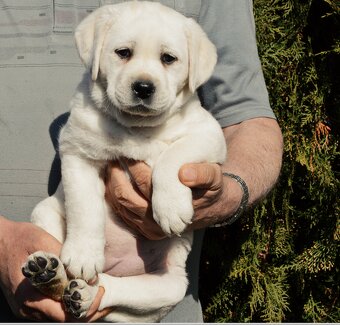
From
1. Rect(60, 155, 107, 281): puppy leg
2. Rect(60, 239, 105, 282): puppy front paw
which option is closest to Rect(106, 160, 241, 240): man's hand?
Rect(60, 155, 107, 281): puppy leg

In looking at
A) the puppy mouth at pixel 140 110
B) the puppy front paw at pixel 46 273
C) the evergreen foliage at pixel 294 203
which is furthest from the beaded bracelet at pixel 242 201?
the evergreen foliage at pixel 294 203

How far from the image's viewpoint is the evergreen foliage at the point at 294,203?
5211 millimetres

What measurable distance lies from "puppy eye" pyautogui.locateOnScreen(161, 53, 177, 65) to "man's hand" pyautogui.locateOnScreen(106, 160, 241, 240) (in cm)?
52

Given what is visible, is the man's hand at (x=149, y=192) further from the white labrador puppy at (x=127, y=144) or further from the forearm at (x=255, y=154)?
the forearm at (x=255, y=154)

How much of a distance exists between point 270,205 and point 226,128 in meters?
1.11

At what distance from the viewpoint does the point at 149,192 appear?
3.64m

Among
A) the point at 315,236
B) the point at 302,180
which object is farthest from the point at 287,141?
the point at 315,236

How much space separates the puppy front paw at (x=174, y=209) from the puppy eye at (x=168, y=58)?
2.21 ft

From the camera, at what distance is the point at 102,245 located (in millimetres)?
3725

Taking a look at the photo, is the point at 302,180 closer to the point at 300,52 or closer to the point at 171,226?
the point at 300,52

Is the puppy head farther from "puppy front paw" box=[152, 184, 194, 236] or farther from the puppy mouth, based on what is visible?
"puppy front paw" box=[152, 184, 194, 236]

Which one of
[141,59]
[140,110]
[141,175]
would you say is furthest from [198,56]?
[141,175]

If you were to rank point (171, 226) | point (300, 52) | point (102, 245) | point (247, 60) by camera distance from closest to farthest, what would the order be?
1. point (171, 226)
2. point (102, 245)
3. point (247, 60)
4. point (300, 52)

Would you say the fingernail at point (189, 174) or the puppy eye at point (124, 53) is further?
the puppy eye at point (124, 53)
